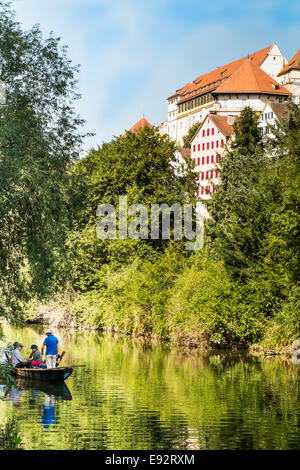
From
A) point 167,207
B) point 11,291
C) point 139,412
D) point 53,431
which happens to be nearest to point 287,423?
point 139,412

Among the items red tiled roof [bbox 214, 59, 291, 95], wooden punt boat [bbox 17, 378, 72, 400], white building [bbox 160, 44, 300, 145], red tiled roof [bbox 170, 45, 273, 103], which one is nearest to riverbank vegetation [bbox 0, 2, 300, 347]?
wooden punt boat [bbox 17, 378, 72, 400]

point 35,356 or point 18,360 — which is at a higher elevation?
point 35,356

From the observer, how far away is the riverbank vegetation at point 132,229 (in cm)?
2247

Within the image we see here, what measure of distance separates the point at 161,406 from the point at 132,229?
33.8 meters

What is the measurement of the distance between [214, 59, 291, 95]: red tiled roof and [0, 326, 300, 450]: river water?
9080 cm

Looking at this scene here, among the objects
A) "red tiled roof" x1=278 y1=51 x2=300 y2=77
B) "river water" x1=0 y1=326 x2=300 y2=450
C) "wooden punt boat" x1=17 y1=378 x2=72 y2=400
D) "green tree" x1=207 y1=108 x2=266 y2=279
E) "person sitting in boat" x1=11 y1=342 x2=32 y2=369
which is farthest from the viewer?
"red tiled roof" x1=278 y1=51 x2=300 y2=77

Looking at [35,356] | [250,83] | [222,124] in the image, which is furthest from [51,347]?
[250,83]

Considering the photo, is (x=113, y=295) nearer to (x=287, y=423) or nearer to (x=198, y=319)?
(x=198, y=319)

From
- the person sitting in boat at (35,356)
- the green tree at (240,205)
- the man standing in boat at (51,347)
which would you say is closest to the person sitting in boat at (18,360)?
A: the person sitting in boat at (35,356)

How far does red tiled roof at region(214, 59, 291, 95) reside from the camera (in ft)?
393

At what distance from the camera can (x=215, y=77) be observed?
136m

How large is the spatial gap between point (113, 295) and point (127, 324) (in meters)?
3.14

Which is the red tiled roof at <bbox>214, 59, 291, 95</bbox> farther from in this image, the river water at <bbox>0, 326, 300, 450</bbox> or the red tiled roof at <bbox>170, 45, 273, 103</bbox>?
the river water at <bbox>0, 326, 300, 450</bbox>

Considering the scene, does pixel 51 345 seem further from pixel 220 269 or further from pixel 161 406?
pixel 220 269
